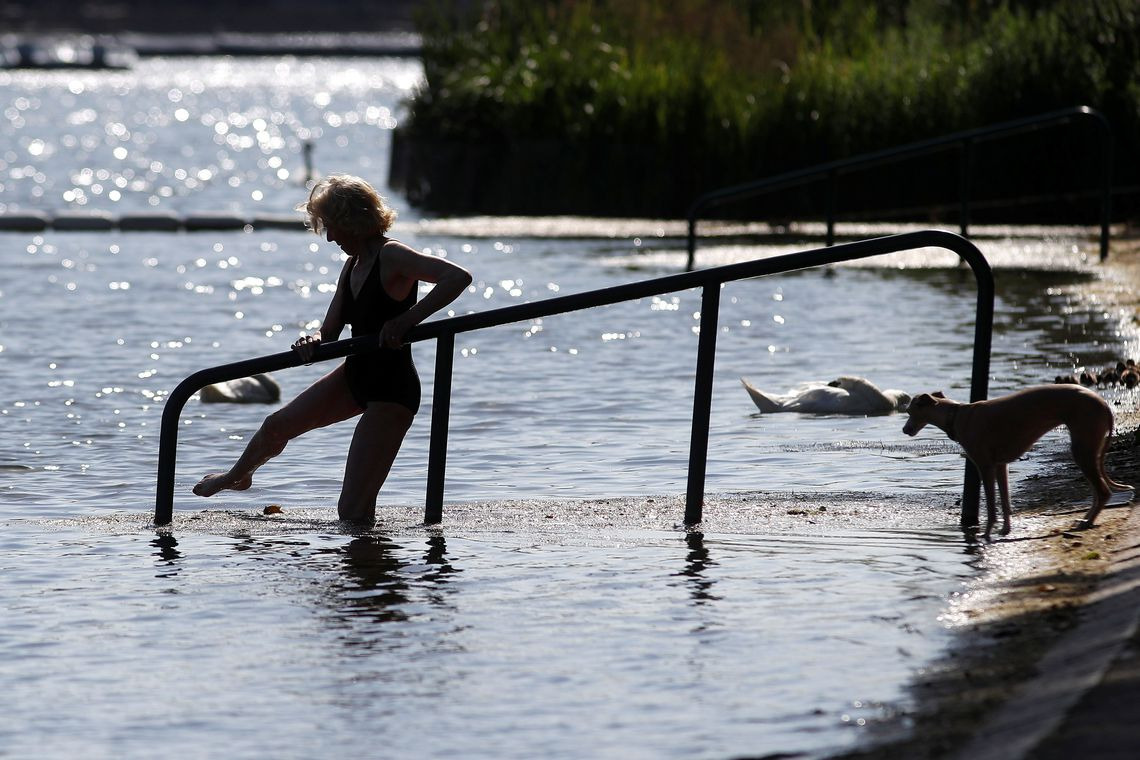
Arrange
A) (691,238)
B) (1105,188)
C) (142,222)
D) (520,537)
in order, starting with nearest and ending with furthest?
1. (520,537)
2. (1105,188)
3. (691,238)
4. (142,222)

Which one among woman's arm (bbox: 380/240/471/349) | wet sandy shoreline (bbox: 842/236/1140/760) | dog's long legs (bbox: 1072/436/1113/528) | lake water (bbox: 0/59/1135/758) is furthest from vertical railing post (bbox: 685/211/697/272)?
dog's long legs (bbox: 1072/436/1113/528)

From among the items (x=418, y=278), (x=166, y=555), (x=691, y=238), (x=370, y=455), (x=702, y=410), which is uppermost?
(x=691, y=238)

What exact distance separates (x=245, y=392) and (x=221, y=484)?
3.94 metres

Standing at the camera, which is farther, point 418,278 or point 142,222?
point 142,222

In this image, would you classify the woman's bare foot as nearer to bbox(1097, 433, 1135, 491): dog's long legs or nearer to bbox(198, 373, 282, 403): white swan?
bbox(1097, 433, 1135, 491): dog's long legs

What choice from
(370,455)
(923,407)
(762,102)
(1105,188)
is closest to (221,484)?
(370,455)

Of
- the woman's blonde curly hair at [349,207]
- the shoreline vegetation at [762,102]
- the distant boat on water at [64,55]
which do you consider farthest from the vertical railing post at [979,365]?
the distant boat on water at [64,55]

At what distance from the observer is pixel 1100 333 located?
45.2 ft

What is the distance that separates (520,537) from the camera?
7.97m

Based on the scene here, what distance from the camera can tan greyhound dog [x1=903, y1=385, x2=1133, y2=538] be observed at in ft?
23.6

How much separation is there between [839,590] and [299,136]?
5760 cm

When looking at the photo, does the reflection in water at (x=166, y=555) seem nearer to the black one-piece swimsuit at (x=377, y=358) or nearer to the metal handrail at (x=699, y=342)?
the metal handrail at (x=699, y=342)

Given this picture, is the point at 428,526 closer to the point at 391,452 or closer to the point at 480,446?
the point at 391,452

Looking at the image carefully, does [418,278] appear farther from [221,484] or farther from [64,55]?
[64,55]
